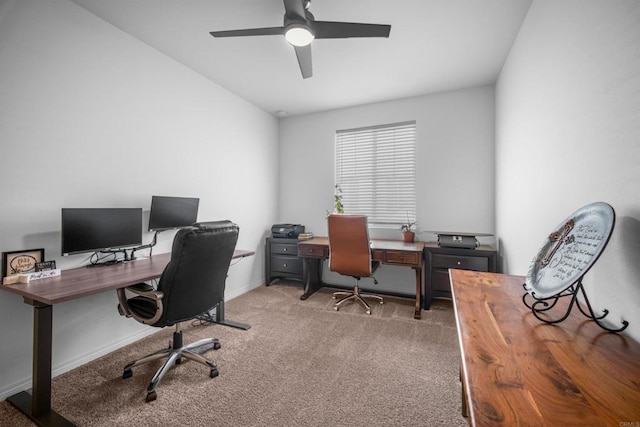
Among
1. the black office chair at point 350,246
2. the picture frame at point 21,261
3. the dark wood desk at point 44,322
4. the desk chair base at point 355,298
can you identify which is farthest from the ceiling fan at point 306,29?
the desk chair base at point 355,298

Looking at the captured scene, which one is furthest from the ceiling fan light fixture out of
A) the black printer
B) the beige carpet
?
the black printer

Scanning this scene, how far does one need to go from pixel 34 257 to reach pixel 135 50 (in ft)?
6.41

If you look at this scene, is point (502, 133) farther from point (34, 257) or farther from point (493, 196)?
point (34, 257)

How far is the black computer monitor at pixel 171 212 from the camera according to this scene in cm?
248

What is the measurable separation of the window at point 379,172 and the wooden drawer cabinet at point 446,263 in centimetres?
79

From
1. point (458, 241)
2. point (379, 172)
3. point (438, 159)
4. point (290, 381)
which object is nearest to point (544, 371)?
point (290, 381)

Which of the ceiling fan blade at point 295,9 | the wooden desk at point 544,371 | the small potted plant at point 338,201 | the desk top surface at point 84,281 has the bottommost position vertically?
the desk top surface at point 84,281

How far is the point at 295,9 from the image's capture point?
1754 mm

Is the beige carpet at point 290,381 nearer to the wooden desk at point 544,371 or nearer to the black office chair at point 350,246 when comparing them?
the black office chair at point 350,246

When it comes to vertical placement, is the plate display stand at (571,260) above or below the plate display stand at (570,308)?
above

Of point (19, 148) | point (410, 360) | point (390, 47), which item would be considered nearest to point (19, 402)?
point (19, 148)

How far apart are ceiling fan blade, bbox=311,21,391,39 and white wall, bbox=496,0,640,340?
101cm

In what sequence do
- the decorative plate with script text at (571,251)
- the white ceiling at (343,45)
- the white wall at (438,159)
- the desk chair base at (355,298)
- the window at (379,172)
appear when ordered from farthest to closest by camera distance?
the window at (379,172)
the white wall at (438,159)
the desk chair base at (355,298)
the white ceiling at (343,45)
the decorative plate with script text at (571,251)

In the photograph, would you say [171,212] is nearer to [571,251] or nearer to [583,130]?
[571,251]
